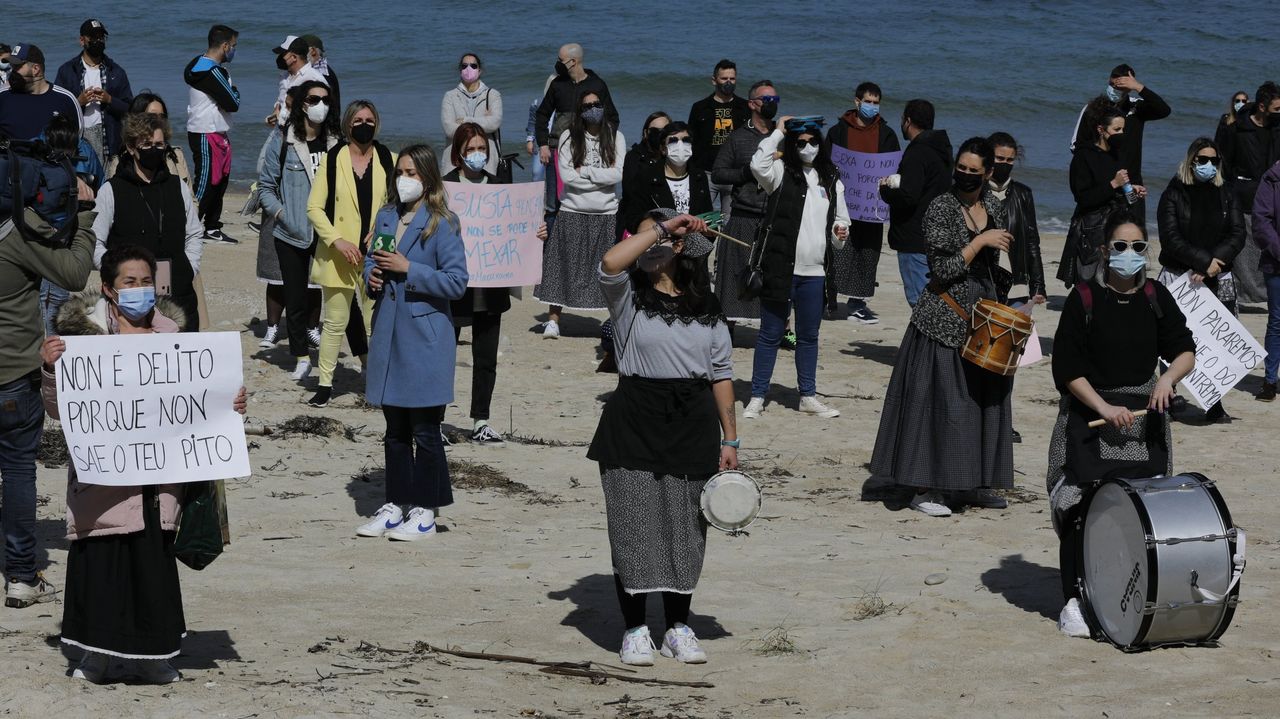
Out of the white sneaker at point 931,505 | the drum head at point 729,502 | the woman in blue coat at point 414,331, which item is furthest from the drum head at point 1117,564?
the woman in blue coat at point 414,331

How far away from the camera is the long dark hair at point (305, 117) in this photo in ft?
36.9

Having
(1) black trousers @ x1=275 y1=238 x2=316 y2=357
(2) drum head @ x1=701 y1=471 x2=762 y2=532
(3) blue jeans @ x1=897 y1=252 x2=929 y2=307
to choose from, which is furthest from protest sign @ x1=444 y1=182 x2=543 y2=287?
(2) drum head @ x1=701 y1=471 x2=762 y2=532

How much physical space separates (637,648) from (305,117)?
229 inches

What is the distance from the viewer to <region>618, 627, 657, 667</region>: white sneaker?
6770 millimetres

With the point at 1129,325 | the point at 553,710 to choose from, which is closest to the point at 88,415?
the point at 553,710

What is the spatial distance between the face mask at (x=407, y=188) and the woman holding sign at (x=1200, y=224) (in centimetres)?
588

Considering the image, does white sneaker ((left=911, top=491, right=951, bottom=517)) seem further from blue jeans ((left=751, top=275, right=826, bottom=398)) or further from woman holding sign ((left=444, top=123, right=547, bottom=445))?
woman holding sign ((left=444, top=123, right=547, bottom=445))

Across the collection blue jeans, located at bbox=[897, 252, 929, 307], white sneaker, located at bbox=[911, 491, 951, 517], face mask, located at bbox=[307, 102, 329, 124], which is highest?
face mask, located at bbox=[307, 102, 329, 124]

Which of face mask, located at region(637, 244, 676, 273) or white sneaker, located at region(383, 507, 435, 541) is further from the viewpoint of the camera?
white sneaker, located at region(383, 507, 435, 541)

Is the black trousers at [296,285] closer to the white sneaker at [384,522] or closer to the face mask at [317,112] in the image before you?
the face mask at [317,112]

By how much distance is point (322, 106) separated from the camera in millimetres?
11242

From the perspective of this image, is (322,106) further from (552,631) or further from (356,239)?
(552,631)

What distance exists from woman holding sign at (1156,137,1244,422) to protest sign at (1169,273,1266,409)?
1016 millimetres

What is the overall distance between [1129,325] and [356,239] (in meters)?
5.45
